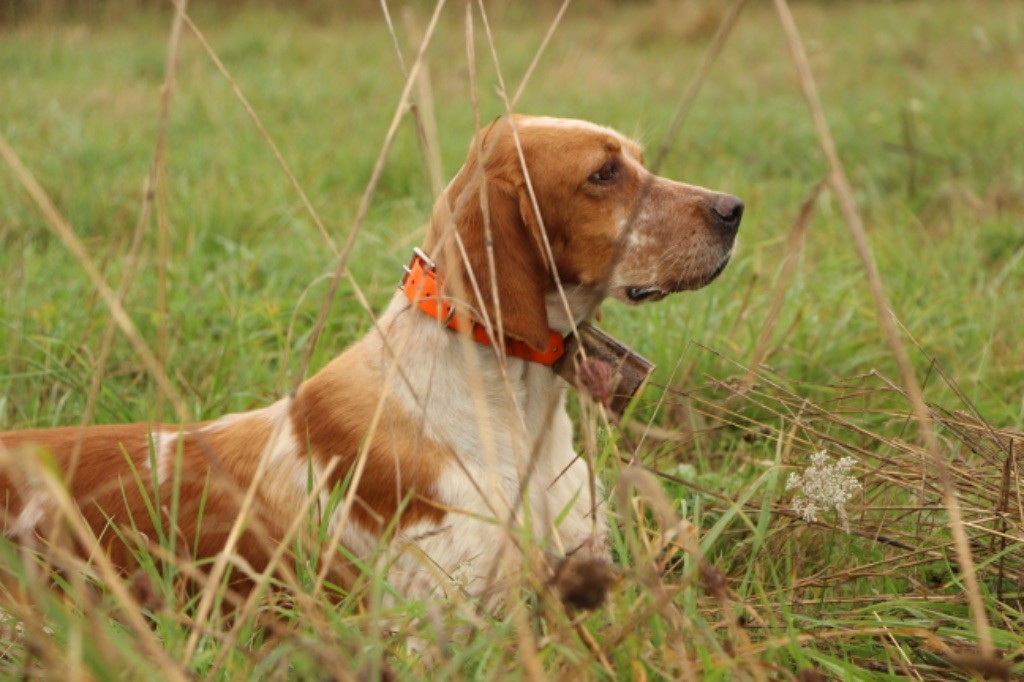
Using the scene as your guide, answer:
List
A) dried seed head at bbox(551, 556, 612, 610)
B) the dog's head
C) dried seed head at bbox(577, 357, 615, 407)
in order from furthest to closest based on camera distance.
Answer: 1. the dog's head
2. dried seed head at bbox(577, 357, 615, 407)
3. dried seed head at bbox(551, 556, 612, 610)

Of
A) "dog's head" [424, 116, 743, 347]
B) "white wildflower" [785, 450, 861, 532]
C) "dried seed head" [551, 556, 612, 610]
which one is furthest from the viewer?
"dog's head" [424, 116, 743, 347]

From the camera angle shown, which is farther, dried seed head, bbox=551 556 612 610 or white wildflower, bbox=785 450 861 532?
white wildflower, bbox=785 450 861 532

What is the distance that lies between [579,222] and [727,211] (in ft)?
1.18

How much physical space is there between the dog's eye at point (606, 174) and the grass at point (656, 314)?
1.39ft

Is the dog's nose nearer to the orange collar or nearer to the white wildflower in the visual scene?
the orange collar

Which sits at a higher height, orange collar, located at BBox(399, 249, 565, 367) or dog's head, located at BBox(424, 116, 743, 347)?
dog's head, located at BBox(424, 116, 743, 347)

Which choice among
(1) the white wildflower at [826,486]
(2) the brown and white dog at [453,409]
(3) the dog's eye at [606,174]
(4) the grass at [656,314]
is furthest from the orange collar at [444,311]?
(1) the white wildflower at [826,486]

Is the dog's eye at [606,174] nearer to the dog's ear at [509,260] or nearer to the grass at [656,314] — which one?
the dog's ear at [509,260]

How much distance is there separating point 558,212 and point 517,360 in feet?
1.18

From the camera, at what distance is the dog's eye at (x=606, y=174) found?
2.65m

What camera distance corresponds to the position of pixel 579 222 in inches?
103

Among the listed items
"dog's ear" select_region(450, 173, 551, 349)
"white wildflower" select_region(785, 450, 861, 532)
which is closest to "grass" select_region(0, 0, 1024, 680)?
"white wildflower" select_region(785, 450, 861, 532)

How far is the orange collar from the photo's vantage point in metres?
2.38

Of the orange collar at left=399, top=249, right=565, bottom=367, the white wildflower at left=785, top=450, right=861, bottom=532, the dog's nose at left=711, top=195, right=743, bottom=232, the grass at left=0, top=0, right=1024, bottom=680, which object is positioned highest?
the dog's nose at left=711, top=195, right=743, bottom=232
